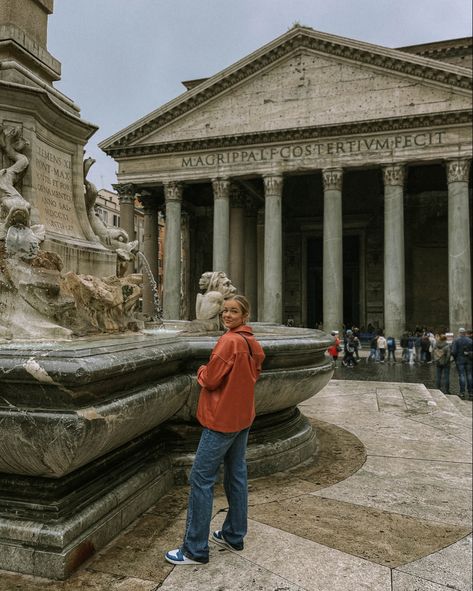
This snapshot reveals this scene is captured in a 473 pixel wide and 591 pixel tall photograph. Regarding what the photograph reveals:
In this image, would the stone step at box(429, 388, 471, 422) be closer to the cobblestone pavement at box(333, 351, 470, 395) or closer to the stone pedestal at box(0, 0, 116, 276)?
the cobblestone pavement at box(333, 351, 470, 395)

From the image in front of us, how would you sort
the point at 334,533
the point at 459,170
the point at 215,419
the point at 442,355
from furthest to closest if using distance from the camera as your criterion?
the point at 459,170
the point at 442,355
the point at 334,533
the point at 215,419

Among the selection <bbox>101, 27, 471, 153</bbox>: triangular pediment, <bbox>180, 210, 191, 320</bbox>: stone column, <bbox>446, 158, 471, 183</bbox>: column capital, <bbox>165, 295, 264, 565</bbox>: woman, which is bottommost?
<bbox>165, 295, 264, 565</bbox>: woman

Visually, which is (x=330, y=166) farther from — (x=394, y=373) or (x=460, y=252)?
(x=394, y=373)

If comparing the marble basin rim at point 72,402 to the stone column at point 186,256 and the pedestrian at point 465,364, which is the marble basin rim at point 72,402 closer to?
the pedestrian at point 465,364

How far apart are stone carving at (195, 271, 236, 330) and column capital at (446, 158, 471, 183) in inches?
783

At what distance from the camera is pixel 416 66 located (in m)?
21.7

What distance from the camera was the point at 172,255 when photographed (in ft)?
83.7

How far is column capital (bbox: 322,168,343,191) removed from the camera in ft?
75.3

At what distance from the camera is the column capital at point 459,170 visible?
21.3 m

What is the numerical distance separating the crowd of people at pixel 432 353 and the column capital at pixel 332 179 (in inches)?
282

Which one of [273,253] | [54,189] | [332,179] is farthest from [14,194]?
[332,179]

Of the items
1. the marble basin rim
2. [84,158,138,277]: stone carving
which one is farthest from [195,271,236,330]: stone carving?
the marble basin rim

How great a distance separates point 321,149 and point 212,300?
2022cm

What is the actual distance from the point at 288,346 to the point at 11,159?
123 inches
